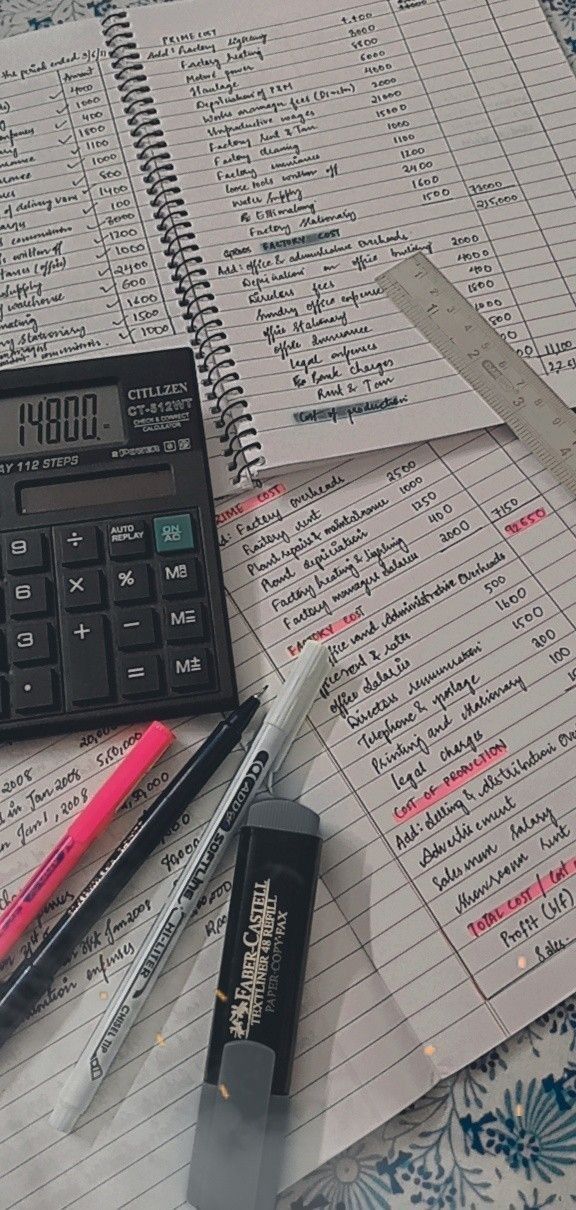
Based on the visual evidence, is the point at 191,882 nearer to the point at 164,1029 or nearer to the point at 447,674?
the point at 164,1029

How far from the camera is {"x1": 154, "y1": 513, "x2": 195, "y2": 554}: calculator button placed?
58 cm

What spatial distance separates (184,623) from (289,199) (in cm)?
32

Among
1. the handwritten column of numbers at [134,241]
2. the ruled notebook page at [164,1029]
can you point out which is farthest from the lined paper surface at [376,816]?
the handwritten column of numbers at [134,241]

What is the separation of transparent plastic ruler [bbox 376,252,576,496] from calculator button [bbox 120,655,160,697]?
0.25m

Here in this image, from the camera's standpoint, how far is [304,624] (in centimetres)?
58

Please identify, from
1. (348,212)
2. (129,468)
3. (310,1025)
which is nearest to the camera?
(310,1025)

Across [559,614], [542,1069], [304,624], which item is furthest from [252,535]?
[542,1069]

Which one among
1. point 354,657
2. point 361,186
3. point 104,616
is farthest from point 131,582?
point 361,186

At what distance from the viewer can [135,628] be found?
1.82 ft

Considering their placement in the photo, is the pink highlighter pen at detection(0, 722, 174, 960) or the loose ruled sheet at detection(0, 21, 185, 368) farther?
the loose ruled sheet at detection(0, 21, 185, 368)

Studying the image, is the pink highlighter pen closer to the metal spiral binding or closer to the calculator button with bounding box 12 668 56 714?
the calculator button with bounding box 12 668 56 714

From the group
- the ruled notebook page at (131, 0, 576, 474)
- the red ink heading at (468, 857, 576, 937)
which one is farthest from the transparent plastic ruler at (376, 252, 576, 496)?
the red ink heading at (468, 857, 576, 937)

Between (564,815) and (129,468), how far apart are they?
0.30 metres

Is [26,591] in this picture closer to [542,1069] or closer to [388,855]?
[388,855]
